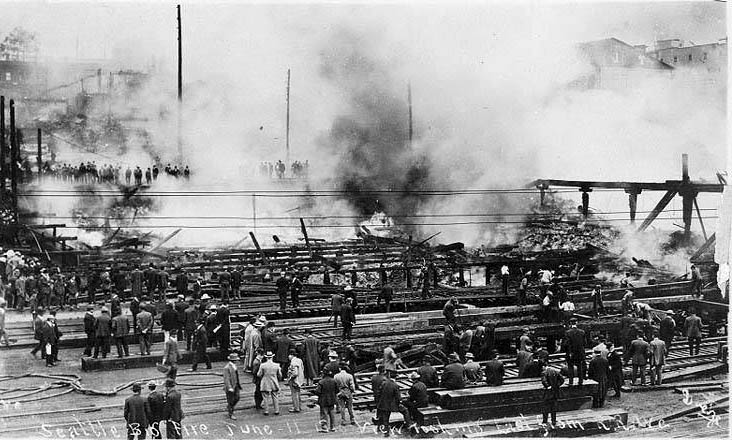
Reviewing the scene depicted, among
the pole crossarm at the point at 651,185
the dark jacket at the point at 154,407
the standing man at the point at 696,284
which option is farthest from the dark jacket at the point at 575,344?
the pole crossarm at the point at 651,185

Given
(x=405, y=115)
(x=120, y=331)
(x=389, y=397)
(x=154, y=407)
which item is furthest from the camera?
(x=405, y=115)

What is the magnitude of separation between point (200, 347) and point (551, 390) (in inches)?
312

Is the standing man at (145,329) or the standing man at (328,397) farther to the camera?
the standing man at (145,329)

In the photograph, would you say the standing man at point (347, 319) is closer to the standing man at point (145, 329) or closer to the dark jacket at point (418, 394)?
the standing man at point (145, 329)

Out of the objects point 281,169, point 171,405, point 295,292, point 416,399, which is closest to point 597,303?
point 295,292

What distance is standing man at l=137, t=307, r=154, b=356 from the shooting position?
55.3 ft

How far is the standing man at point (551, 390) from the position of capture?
13.1 m

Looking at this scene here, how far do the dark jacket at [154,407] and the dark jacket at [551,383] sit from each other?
21.7 ft

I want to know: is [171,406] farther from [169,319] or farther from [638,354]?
[638,354]

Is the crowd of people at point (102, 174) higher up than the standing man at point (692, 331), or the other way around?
the crowd of people at point (102, 174)

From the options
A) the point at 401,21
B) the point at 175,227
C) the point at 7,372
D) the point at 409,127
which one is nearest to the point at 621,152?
the point at 409,127

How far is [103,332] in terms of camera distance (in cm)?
1669

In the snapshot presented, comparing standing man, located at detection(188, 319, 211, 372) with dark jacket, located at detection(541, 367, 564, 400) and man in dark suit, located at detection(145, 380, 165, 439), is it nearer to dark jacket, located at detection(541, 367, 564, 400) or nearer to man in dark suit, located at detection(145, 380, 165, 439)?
man in dark suit, located at detection(145, 380, 165, 439)

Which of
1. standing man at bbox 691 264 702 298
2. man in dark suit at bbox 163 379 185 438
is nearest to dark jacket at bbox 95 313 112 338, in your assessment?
man in dark suit at bbox 163 379 185 438
